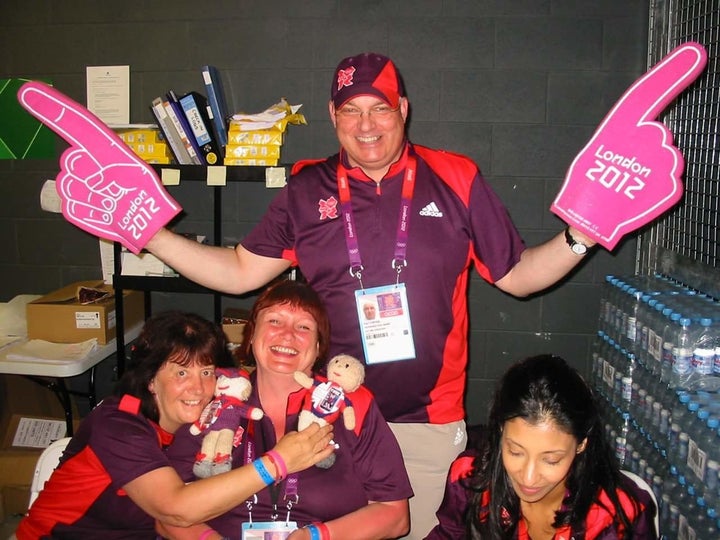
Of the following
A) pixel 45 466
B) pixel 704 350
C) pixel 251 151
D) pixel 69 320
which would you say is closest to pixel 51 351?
pixel 69 320

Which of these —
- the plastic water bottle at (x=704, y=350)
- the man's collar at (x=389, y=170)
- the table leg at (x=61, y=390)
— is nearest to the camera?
the man's collar at (x=389, y=170)

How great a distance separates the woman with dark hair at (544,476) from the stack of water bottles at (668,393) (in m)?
0.66

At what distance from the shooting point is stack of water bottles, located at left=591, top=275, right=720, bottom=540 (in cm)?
204

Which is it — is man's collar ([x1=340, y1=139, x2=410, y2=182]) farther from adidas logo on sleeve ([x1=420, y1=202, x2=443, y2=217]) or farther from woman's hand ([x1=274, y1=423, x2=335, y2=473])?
woman's hand ([x1=274, y1=423, x2=335, y2=473])

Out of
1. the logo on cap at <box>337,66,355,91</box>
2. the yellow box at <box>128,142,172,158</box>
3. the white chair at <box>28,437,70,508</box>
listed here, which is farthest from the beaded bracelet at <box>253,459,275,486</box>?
the yellow box at <box>128,142,172,158</box>

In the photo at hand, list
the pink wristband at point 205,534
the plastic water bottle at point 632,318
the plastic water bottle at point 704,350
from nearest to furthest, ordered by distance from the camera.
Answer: the pink wristband at point 205,534 < the plastic water bottle at point 704,350 < the plastic water bottle at point 632,318

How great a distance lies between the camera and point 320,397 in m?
1.59

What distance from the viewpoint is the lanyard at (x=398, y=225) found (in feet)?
5.88

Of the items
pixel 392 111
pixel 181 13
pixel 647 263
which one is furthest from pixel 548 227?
pixel 181 13

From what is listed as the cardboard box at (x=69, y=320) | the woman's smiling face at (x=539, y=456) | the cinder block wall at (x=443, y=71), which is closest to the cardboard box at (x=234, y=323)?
the cinder block wall at (x=443, y=71)

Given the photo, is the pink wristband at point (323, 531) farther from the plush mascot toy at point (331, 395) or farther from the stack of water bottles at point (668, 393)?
the stack of water bottles at point (668, 393)

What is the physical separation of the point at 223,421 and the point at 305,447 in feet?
0.78

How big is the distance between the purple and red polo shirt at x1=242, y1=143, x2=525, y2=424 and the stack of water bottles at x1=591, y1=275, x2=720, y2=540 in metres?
0.85

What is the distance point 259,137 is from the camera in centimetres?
302
